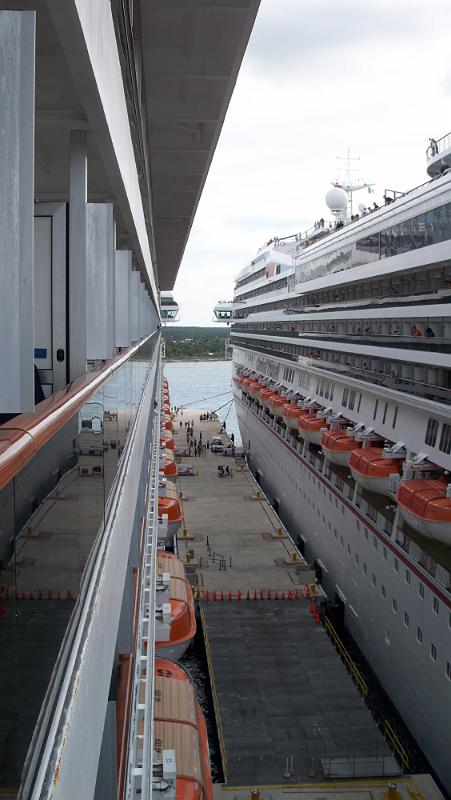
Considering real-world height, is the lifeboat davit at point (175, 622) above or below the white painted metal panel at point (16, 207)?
below

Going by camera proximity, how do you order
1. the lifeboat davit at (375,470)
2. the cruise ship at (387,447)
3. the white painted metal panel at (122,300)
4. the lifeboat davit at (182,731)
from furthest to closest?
the lifeboat davit at (375,470)
the cruise ship at (387,447)
the white painted metal panel at (122,300)
the lifeboat davit at (182,731)

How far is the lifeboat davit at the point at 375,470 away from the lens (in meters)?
15.9

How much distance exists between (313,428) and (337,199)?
55.0ft

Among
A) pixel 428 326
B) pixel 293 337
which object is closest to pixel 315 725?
pixel 428 326

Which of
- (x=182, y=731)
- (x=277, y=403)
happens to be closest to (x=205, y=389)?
(x=277, y=403)

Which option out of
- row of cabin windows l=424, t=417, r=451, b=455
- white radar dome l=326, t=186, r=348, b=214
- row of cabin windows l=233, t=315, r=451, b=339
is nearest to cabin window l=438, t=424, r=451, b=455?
row of cabin windows l=424, t=417, r=451, b=455

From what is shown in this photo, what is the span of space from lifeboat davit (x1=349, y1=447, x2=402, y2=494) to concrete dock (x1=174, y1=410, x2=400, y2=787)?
296 cm

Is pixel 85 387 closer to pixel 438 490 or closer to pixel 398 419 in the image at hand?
pixel 438 490

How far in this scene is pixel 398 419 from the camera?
17328mm

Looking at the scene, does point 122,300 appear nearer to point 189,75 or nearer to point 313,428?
point 189,75

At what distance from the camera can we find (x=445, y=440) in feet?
48.1

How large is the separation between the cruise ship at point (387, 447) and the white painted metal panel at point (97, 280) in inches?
355

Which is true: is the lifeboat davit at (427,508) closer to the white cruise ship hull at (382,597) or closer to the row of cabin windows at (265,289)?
the white cruise ship hull at (382,597)

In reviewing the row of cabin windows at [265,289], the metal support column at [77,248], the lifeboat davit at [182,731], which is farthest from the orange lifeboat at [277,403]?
the metal support column at [77,248]
